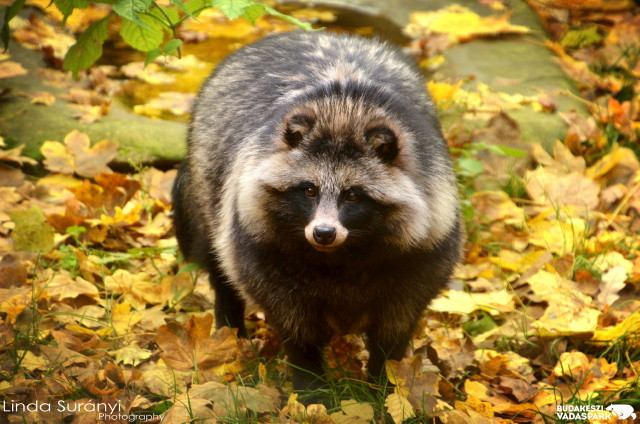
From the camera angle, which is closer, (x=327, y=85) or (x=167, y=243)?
(x=327, y=85)

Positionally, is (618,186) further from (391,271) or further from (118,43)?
(118,43)

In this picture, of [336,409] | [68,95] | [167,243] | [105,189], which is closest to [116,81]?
[68,95]

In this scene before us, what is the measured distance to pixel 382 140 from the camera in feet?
9.62

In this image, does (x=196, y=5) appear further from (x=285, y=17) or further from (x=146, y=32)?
(x=285, y=17)

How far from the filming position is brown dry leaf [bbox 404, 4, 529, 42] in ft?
23.7

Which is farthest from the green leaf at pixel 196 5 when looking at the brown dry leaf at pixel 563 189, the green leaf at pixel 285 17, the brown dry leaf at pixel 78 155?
the brown dry leaf at pixel 563 189

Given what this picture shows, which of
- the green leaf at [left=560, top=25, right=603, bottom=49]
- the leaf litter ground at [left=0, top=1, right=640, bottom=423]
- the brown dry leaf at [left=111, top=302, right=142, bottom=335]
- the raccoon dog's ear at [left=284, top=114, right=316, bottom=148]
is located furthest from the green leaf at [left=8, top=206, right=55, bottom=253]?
the green leaf at [left=560, top=25, right=603, bottom=49]

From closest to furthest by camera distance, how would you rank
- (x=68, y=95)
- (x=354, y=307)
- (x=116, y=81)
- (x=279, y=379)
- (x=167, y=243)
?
1. (x=354, y=307)
2. (x=279, y=379)
3. (x=167, y=243)
4. (x=68, y=95)
5. (x=116, y=81)

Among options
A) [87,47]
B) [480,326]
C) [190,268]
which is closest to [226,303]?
[190,268]

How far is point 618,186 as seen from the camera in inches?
199

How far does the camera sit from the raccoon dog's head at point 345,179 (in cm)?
289

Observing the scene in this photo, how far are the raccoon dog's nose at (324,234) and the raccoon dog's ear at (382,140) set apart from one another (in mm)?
433

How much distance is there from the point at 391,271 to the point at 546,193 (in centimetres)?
212

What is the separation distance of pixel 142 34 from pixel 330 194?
3.46ft
